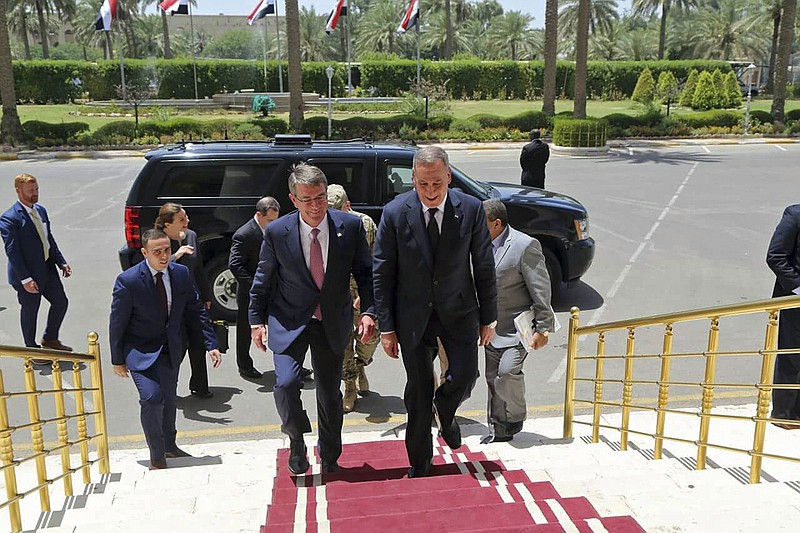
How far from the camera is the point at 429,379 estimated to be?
14.9ft

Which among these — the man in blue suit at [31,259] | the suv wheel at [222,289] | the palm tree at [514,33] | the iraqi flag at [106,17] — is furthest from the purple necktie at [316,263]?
the palm tree at [514,33]

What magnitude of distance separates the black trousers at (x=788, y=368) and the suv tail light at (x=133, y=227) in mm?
6527

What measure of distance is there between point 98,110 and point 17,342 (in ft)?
132

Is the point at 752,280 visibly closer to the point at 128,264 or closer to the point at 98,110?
the point at 128,264

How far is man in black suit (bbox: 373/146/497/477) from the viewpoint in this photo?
4250mm

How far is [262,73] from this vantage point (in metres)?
53.8

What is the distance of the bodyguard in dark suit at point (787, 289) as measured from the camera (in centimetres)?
550

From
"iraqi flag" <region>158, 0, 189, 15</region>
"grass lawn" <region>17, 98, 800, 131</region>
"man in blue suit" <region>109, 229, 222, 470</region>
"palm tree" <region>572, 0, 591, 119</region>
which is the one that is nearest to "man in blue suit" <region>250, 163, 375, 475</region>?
"man in blue suit" <region>109, 229, 222, 470</region>

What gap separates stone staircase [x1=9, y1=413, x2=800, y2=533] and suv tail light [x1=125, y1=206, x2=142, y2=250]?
345cm

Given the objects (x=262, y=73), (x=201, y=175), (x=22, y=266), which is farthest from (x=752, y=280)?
(x=262, y=73)

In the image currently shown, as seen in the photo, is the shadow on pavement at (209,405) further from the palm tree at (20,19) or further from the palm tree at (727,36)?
the palm tree at (727,36)

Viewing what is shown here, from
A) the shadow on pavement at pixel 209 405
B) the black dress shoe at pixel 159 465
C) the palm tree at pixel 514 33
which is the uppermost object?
the palm tree at pixel 514 33

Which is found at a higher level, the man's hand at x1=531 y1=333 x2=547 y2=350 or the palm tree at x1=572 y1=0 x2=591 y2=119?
the palm tree at x1=572 y1=0 x2=591 y2=119

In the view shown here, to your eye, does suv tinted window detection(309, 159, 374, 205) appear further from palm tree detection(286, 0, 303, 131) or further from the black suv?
palm tree detection(286, 0, 303, 131)
